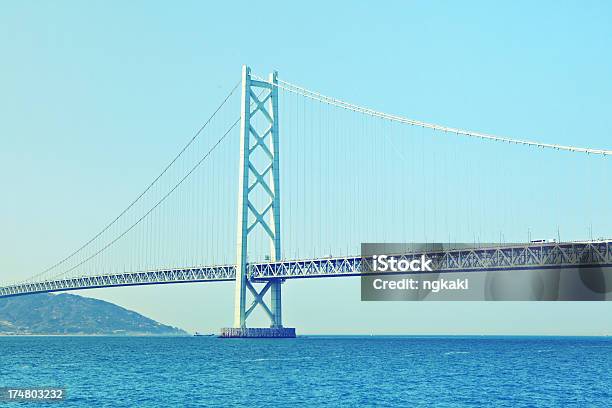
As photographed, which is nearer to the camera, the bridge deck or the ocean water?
the ocean water

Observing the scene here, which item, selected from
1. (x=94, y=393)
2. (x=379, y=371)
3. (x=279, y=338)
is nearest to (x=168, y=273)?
(x=279, y=338)

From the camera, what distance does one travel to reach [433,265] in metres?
71.3

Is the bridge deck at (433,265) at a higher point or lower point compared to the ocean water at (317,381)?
higher

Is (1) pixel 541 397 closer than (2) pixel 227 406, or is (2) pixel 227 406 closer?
(2) pixel 227 406

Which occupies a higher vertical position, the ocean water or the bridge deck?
the bridge deck

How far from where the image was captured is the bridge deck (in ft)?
206

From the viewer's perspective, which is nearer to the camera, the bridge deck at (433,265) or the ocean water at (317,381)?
the ocean water at (317,381)

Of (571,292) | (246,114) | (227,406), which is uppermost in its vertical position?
(246,114)

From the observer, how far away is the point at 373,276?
75.5 metres

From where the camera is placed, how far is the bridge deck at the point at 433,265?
62.9 metres

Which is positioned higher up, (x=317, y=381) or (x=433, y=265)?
(x=433, y=265)

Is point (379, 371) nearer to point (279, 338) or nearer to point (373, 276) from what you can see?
point (373, 276)

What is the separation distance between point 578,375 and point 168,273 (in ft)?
179

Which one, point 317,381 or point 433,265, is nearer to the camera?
point 317,381
